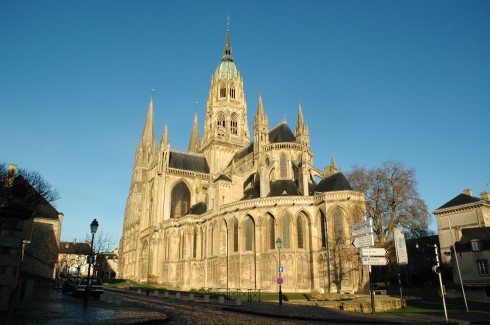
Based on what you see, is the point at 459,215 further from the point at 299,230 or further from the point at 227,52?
the point at 227,52

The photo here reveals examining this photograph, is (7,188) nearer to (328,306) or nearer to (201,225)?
(328,306)

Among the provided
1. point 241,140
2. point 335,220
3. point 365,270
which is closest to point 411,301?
point 365,270

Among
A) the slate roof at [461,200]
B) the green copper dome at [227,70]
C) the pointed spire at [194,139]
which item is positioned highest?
the green copper dome at [227,70]

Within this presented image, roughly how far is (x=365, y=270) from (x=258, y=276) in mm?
10997

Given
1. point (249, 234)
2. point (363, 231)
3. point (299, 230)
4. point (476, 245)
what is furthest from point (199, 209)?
point (363, 231)

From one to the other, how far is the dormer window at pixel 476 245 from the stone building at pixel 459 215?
6729mm

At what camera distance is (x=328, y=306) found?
22.6 meters

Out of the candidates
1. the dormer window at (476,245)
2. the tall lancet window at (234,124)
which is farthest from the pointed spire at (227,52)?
the dormer window at (476,245)

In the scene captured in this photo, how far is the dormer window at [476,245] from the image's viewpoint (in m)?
35.7

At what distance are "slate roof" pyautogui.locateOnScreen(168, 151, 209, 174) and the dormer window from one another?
1719 inches

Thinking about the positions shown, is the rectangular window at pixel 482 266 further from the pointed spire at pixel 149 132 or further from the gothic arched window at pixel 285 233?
the pointed spire at pixel 149 132

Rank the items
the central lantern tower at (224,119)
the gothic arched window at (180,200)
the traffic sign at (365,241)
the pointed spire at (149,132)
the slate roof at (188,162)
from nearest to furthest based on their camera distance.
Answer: the traffic sign at (365,241)
the gothic arched window at (180,200)
the slate roof at (188,162)
the central lantern tower at (224,119)
the pointed spire at (149,132)

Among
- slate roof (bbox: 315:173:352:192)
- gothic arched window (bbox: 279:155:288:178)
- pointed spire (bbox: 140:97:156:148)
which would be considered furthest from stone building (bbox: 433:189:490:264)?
pointed spire (bbox: 140:97:156:148)

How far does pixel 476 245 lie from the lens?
35.9 meters
